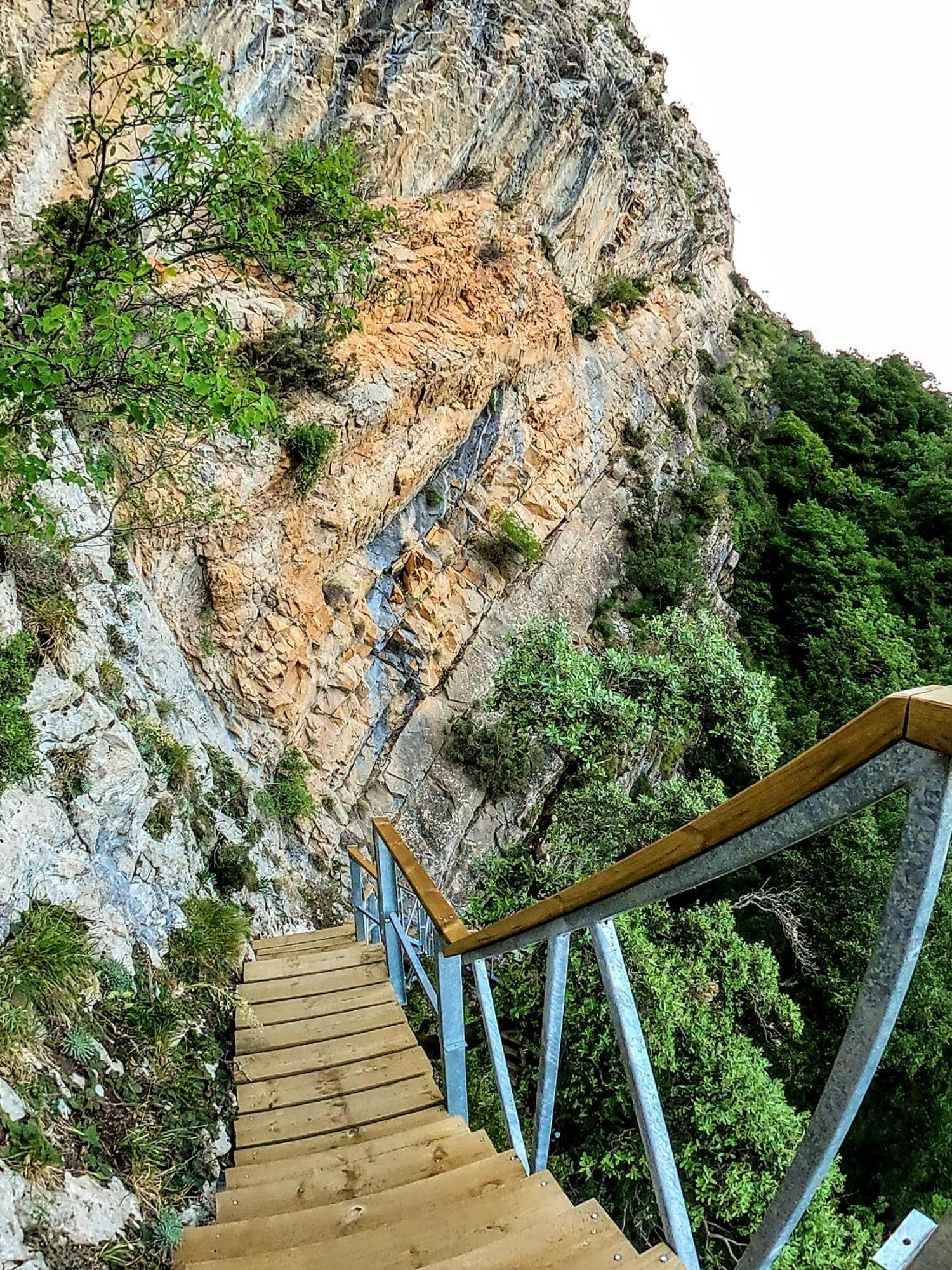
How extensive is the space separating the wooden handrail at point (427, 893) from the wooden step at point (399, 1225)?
0.66 m

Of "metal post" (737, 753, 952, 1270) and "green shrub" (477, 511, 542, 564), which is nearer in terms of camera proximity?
"metal post" (737, 753, 952, 1270)

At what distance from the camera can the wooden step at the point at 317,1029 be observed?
3.06 m

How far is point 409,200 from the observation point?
33.1ft

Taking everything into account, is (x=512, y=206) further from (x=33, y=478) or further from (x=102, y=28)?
(x=33, y=478)

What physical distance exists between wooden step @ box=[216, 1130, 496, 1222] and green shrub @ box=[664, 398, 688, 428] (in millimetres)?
15967

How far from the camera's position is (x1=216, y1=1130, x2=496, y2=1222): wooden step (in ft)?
6.84

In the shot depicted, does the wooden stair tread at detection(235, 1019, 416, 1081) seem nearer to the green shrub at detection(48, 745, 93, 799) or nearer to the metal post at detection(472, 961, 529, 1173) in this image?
the metal post at detection(472, 961, 529, 1173)

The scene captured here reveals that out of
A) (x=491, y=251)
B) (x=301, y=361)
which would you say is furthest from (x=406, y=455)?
(x=491, y=251)

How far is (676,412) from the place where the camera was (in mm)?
15898

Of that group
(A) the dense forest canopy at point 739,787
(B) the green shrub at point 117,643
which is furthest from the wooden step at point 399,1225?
(B) the green shrub at point 117,643

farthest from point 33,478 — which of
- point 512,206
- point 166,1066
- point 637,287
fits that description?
point 637,287

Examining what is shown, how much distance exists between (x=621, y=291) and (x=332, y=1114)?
16.0 metres

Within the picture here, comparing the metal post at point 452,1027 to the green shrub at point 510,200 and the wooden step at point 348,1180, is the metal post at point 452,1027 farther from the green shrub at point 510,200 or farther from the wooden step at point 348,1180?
the green shrub at point 510,200

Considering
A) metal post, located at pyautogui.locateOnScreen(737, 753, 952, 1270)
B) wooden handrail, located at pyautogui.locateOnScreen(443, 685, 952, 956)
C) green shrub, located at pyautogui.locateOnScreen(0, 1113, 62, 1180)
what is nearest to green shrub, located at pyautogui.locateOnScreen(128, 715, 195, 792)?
green shrub, located at pyautogui.locateOnScreen(0, 1113, 62, 1180)
